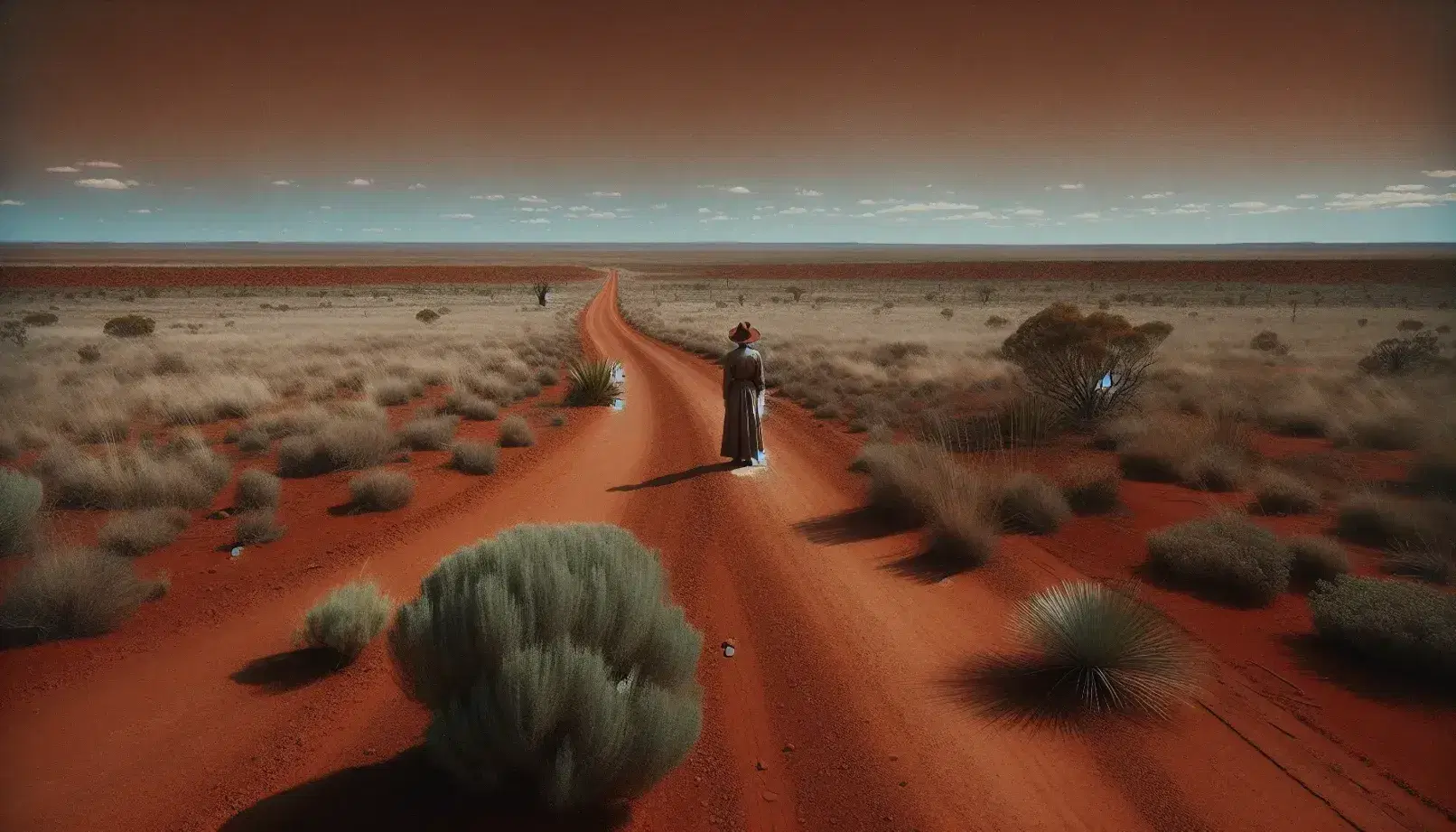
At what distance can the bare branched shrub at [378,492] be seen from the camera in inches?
350

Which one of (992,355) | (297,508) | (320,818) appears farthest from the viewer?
(992,355)

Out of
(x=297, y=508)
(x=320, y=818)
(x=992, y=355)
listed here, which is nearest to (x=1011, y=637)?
(x=320, y=818)

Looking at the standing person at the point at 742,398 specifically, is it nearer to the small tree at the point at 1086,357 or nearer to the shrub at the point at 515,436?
the shrub at the point at 515,436

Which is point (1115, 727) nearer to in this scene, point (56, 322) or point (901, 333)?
point (901, 333)

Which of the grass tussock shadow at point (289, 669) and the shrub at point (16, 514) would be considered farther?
the shrub at point (16, 514)

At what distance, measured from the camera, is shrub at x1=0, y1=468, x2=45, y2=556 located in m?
6.99

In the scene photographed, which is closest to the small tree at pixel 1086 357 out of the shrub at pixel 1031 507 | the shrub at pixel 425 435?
the shrub at pixel 1031 507

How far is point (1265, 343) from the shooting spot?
79.3ft

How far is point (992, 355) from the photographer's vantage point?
2264 centimetres

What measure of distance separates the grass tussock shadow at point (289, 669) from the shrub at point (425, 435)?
278 inches

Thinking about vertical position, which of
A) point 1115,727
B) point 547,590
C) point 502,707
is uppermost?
point 547,590

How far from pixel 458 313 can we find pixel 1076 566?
44366 millimetres

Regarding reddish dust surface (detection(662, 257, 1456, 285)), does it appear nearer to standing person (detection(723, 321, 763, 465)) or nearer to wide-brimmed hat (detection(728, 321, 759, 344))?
standing person (detection(723, 321, 763, 465))

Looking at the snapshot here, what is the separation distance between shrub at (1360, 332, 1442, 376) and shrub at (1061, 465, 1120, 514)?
1495 cm
